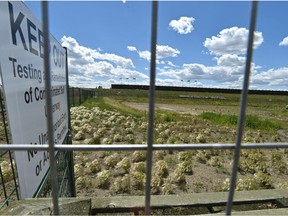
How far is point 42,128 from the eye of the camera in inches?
85.4

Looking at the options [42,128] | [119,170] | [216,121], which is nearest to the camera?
[42,128]

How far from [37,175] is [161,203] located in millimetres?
1182

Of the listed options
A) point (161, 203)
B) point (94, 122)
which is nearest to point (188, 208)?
point (161, 203)

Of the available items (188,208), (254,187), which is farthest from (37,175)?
(254,187)

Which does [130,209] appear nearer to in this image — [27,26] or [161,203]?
[161,203]

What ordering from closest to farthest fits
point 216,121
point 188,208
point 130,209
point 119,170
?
point 130,209
point 188,208
point 119,170
point 216,121

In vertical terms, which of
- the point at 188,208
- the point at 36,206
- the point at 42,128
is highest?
the point at 42,128

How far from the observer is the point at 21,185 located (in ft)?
5.49

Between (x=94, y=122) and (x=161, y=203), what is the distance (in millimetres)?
11726

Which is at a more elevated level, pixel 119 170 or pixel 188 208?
pixel 188 208

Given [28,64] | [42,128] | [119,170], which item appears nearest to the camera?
[28,64]

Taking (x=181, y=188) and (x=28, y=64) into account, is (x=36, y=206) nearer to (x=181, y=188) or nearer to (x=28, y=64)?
(x=28, y=64)

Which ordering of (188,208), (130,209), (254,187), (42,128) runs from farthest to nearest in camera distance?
(254,187) < (188,208) < (130,209) < (42,128)

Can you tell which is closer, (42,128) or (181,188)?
(42,128)
